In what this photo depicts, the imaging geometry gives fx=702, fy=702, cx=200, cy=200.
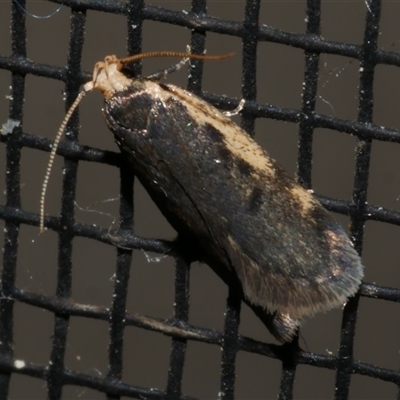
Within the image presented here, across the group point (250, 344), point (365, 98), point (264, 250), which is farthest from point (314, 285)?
point (365, 98)

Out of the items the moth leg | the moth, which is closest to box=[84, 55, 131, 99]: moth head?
the moth

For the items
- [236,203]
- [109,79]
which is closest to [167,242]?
[236,203]

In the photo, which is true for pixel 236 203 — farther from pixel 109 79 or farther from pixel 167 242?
pixel 109 79

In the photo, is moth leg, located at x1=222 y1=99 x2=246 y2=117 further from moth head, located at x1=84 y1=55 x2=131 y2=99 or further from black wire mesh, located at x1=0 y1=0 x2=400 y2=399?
moth head, located at x1=84 y1=55 x2=131 y2=99

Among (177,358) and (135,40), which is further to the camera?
(177,358)

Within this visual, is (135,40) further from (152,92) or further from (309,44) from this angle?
(309,44)

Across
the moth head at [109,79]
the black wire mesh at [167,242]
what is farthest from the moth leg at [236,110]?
the moth head at [109,79]
